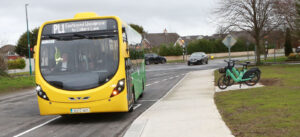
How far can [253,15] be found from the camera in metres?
34.4

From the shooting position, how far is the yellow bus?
9.98 meters

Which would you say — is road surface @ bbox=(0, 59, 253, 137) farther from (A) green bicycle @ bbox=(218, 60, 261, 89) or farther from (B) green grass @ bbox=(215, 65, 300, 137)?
(A) green bicycle @ bbox=(218, 60, 261, 89)

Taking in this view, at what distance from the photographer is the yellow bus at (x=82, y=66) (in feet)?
32.8

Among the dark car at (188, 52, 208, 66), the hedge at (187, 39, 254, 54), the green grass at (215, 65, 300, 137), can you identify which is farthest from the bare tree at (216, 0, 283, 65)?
the hedge at (187, 39, 254, 54)

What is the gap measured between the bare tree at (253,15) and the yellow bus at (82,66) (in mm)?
25067

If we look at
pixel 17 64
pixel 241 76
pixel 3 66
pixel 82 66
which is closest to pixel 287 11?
pixel 241 76

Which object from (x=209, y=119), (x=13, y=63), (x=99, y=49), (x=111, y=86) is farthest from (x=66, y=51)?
(x=13, y=63)

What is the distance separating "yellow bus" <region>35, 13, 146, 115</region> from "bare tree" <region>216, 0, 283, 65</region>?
82.2 feet

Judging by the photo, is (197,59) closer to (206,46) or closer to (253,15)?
(253,15)

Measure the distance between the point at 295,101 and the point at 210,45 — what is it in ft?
197

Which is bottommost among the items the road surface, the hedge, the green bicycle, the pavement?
the road surface

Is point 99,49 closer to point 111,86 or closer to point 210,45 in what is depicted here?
point 111,86

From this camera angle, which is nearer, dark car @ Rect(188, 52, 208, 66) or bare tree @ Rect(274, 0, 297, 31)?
bare tree @ Rect(274, 0, 297, 31)

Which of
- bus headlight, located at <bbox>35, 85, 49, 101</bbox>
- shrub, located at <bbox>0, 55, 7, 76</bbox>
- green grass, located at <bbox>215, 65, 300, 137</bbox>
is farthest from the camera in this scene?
shrub, located at <bbox>0, 55, 7, 76</bbox>
